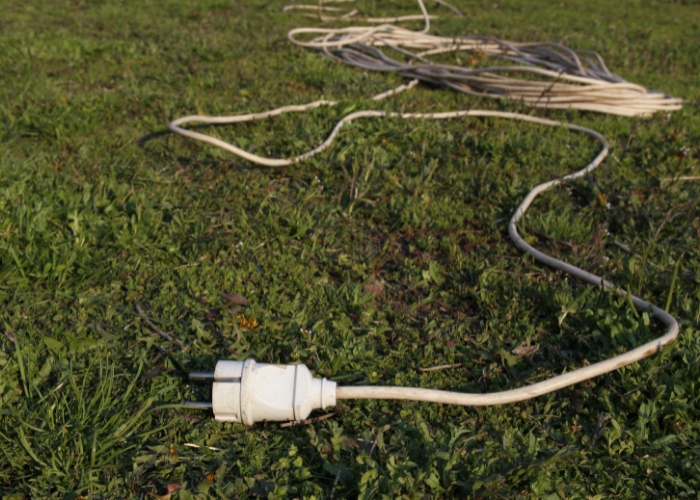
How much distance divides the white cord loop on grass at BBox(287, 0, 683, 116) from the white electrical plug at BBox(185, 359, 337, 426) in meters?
3.24

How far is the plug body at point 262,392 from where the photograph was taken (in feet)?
5.29

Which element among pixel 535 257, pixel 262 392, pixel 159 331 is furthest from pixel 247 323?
pixel 535 257

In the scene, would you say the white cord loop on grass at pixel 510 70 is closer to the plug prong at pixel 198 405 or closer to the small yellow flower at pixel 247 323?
the small yellow flower at pixel 247 323

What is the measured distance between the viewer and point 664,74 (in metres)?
5.36

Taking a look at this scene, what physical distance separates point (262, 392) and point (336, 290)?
0.79 metres

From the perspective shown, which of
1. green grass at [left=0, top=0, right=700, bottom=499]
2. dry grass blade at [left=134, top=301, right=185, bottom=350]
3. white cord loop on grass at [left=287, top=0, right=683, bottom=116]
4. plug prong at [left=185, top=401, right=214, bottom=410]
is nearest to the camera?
green grass at [left=0, top=0, right=700, bottom=499]

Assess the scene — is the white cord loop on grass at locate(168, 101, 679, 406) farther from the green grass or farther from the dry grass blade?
the dry grass blade

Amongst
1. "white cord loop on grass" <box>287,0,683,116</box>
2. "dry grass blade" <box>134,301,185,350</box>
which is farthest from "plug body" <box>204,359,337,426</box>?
"white cord loop on grass" <box>287,0,683,116</box>

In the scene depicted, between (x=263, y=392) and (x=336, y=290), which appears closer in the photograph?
(x=263, y=392)

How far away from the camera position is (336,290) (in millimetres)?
2312

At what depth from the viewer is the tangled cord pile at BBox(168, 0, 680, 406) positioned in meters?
1.73

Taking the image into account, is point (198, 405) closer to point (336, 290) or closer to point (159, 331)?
point (159, 331)

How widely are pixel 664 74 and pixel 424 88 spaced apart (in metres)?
3.00

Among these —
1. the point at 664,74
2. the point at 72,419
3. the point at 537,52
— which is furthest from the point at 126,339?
the point at 664,74
